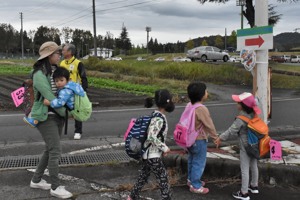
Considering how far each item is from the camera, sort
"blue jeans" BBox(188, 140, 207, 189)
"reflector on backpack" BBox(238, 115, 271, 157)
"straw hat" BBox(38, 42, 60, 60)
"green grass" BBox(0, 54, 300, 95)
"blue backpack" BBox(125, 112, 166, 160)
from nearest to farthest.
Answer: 1. "blue backpack" BBox(125, 112, 166, 160)
2. "reflector on backpack" BBox(238, 115, 271, 157)
3. "straw hat" BBox(38, 42, 60, 60)
4. "blue jeans" BBox(188, 140, 207, 189)
5. "green grass" BBox(0, 54, 300, 95)

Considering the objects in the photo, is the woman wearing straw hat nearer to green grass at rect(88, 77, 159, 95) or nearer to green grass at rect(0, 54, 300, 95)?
green grass at rect(88, 77, 159, 95)

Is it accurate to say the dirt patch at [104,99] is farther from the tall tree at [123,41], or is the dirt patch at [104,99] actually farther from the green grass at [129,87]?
the tall tree at [123,41]

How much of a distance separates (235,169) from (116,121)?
17.7ft

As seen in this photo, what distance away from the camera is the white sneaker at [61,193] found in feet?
15.0

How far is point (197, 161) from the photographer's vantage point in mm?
4863

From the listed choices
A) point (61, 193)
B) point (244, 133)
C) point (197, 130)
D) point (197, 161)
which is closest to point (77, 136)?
point (61, 193)

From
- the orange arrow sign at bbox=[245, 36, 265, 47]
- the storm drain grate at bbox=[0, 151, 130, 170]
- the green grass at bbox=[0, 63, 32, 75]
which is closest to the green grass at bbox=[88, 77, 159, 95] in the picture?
the green grass at bbox=[0, 63, 32, 75]

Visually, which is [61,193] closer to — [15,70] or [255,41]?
[255,41]

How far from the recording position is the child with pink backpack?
464cm

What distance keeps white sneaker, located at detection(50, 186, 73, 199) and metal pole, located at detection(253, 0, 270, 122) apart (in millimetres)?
3408

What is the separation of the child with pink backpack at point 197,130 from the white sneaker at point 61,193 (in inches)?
62.9

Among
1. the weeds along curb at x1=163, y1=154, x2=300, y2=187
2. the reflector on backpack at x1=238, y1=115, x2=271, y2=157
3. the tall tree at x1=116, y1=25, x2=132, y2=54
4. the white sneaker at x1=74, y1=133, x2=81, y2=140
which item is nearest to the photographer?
the reflector on backpack at x1=238, y1=115, x2=271, y2=157

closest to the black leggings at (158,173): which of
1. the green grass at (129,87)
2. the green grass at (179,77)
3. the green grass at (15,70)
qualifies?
the green grass at (129,87)

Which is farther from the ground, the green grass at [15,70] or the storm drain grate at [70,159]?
the green grass at [15,70]
